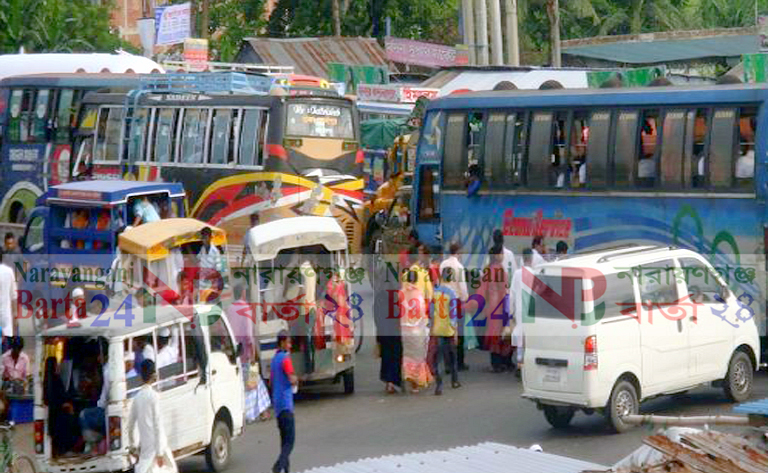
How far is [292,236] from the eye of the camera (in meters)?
17.3

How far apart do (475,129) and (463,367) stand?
496 centimetres

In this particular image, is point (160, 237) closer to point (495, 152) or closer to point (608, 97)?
point (495, 152)

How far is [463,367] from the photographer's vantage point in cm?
1947

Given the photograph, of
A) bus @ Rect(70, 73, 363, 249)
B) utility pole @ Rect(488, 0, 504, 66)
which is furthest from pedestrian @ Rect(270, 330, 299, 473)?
utility pole @ Rect(488, 0, 504, 66)

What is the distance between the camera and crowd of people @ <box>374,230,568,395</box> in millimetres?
17656

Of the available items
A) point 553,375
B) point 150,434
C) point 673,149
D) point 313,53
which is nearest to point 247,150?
point 673,149

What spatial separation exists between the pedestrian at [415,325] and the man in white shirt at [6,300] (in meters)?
4.84

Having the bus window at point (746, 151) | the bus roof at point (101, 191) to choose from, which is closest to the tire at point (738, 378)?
the bus window at point (746, 151)

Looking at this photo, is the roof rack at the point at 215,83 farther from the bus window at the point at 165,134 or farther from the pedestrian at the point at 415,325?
the pedestrian at the point at 415,325

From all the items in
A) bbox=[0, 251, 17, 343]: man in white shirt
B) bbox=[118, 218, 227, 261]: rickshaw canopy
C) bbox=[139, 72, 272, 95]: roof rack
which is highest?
bbox=[139, 72, 272, 95]: roof rack

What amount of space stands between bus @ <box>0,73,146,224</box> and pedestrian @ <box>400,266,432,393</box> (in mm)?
12919

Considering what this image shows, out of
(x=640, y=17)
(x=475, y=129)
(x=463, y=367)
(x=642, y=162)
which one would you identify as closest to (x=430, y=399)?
(x=463, y=367)

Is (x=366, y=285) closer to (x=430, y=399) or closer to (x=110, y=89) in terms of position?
(x=110, y=89)

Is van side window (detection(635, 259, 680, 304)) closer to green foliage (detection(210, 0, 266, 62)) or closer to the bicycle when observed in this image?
the bicycle
